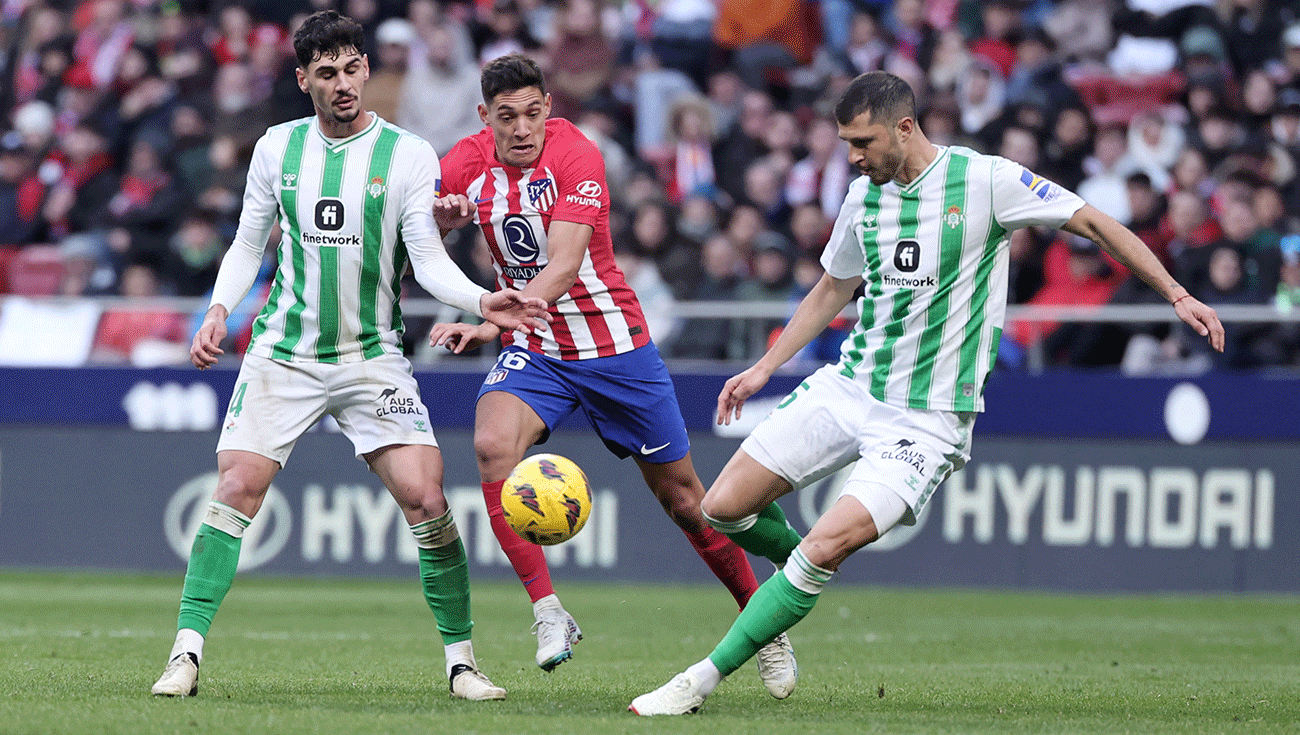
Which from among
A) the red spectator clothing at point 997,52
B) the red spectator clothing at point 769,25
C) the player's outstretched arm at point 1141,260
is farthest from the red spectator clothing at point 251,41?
the player's outstretched arm at point 1141,260

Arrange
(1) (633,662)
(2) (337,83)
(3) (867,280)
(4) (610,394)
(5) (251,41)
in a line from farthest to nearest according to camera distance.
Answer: (5) (251,41) < (1) (633,662) < (4) (610,394) < (3) (867,280) < (2) (337,83)

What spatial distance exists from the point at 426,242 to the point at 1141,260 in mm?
2643

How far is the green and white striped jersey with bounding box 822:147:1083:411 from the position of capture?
6234mm

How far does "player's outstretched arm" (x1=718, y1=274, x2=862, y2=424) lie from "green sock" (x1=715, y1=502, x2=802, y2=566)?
49 centimetres

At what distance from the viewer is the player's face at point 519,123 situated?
6.60m

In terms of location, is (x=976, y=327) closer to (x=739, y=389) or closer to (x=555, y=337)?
(x=739, y=389)

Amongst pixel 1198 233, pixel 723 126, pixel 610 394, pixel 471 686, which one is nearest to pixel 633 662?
pixel 610 394

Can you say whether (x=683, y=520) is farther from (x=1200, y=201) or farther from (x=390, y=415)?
(x=1200, y=201)

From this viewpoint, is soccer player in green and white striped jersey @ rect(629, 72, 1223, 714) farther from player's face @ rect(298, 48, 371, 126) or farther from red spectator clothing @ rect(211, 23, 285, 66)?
red spectator clothing @ rect(211, 23, 285, 66)

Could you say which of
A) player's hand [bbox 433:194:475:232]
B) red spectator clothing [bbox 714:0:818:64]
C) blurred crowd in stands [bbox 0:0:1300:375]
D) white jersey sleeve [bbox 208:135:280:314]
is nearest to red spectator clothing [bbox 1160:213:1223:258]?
blurred crowd in stands [bbox 0:0:1300:375]

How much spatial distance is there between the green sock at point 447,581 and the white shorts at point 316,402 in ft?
1.28

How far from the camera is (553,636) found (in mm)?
6543

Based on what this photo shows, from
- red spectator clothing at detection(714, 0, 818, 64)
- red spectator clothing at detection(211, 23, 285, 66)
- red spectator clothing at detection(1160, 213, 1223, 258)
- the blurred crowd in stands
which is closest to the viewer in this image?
the blurred crowd in stands

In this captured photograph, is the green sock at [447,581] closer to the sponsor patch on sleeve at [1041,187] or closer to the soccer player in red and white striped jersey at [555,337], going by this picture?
the soccer player in red and white striped jersey at [555,337]
